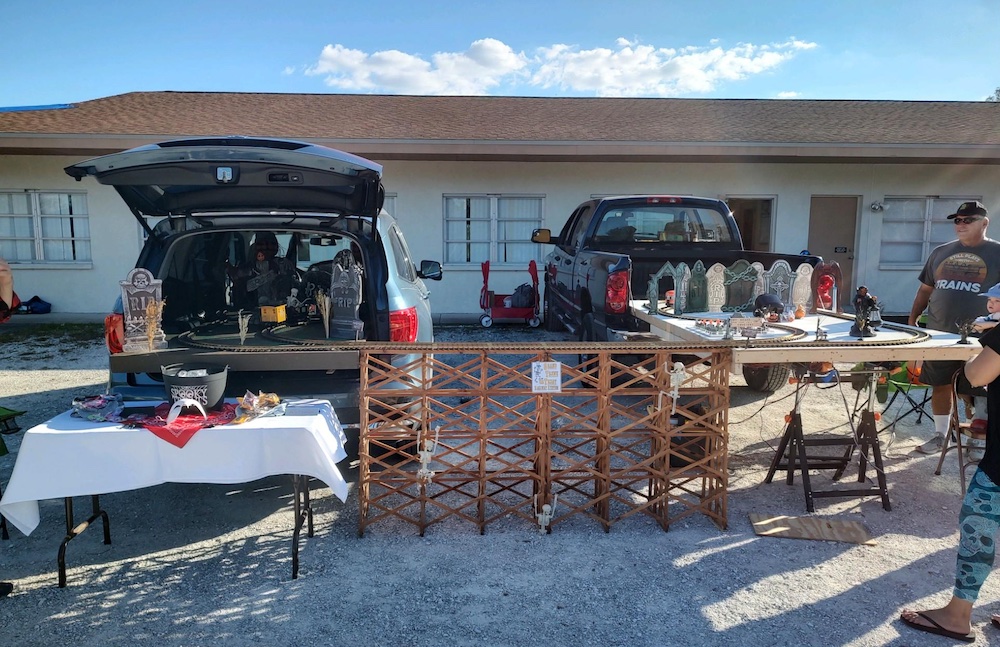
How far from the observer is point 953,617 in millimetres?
2568

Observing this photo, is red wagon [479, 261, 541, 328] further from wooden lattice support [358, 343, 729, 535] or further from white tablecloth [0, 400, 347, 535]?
white tablecloth [0, 400, 347, 535]

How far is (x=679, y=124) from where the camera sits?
11.0m

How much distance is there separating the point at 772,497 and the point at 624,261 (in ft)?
6.93

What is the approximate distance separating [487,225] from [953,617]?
30.3 ft

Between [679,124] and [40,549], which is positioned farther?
[679,124]

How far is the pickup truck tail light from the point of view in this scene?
5.21 m

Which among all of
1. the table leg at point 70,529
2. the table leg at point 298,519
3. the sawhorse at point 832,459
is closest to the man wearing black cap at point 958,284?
the sawhorse at point 832,459

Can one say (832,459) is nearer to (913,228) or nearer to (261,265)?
(261,265)

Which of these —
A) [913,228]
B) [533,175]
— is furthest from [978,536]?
[913,228]

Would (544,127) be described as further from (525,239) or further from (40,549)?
(40,549)

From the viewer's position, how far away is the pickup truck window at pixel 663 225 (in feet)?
22.1

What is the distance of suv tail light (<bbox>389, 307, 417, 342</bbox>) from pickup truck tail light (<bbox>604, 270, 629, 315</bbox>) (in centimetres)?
195

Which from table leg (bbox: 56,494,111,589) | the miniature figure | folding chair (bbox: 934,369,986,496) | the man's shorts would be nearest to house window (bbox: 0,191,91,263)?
table leg (bbox: 56,494,111,589)

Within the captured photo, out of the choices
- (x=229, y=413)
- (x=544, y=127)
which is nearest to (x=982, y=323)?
(x=229, y=413)
